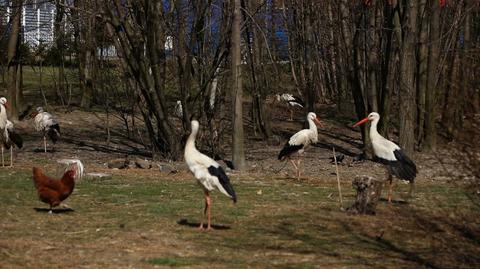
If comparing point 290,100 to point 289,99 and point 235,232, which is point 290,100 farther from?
point 235,232

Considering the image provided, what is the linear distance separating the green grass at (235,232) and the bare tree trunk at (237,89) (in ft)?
12.4

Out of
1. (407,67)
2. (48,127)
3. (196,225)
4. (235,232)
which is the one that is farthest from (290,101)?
(235,232)

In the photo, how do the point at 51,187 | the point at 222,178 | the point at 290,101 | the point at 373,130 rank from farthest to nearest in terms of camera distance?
the point at 290,101 → the point at 373,130 → the point at 51,187 → the point at 222,178

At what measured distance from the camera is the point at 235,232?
11.1m

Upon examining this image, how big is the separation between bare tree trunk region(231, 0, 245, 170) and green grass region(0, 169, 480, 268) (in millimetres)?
3771

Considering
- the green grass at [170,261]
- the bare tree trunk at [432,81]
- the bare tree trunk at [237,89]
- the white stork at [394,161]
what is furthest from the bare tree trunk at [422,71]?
the green grass at [170,261]

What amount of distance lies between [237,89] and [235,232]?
7841 mm

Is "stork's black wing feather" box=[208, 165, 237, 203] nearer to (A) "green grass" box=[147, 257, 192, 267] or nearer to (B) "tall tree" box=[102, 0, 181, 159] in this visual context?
(A) "green grass" box=[147, 257, 192, 267]

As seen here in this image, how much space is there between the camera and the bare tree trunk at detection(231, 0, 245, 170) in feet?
61.2

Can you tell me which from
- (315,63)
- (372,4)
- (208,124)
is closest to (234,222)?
(208,124)

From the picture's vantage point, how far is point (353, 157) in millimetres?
23016

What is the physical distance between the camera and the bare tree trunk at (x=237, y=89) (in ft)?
61.2

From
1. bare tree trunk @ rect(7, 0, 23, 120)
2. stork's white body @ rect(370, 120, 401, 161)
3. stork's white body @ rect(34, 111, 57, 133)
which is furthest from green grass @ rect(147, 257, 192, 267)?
bare tree trunk @ rect(7, 0, 23, 120)

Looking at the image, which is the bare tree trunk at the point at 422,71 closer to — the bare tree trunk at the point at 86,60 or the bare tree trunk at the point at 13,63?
the bare tree trunk at the point at 86,60
